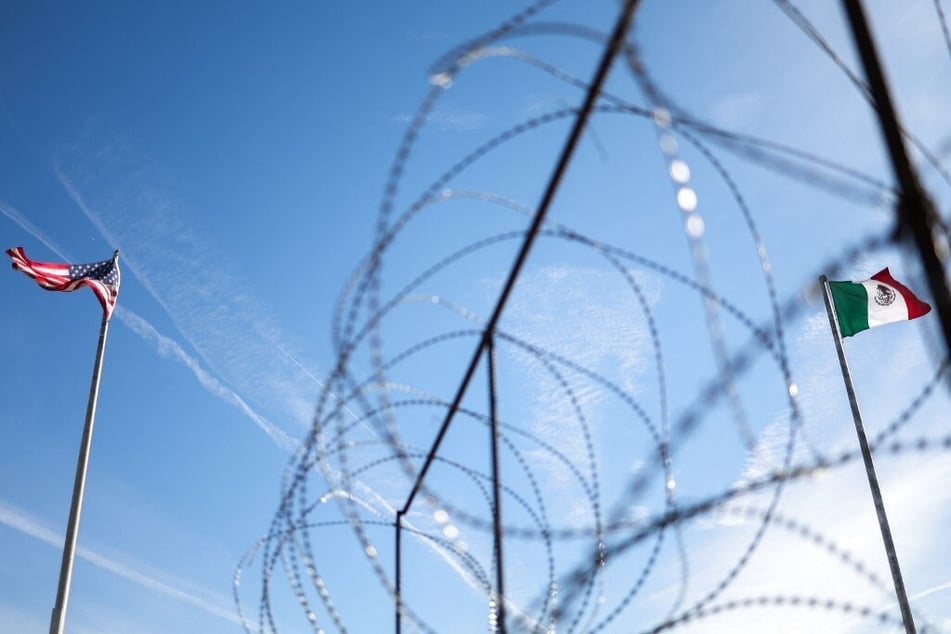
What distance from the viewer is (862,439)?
11.8 meters

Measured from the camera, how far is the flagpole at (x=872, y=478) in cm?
998

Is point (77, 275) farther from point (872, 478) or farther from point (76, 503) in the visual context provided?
point (872, 478)

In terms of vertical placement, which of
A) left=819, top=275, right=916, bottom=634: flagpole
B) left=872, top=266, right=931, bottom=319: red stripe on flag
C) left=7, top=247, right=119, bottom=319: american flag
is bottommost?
left=819, top=275, right=916, bottom=634: flagpole

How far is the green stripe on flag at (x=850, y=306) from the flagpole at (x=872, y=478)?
807 mm

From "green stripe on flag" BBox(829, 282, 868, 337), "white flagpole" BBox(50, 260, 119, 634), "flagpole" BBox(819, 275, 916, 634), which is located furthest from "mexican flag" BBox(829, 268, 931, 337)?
"white flagpole" BBox(50, 260, 119, 634)

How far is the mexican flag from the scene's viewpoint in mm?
14250

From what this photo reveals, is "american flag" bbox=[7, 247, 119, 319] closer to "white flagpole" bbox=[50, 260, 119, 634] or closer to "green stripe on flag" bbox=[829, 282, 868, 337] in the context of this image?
"white flagpole" bbox=[50, 260, 119, 634]

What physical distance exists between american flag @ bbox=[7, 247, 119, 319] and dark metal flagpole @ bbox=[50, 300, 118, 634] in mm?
375

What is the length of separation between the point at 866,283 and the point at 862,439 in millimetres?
3570

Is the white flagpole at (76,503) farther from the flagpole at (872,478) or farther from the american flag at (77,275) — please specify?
the flagpole at (872,478)

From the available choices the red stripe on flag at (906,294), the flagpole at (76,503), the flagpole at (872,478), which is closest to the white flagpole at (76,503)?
the flagpole at (76,503)

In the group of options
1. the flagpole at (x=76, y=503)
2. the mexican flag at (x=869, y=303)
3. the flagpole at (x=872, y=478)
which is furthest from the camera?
the mexican flag at (x=869, y=303)

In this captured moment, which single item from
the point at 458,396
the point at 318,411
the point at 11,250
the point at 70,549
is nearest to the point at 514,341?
the point at 458,396

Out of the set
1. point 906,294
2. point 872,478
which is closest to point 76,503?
point 872,478
